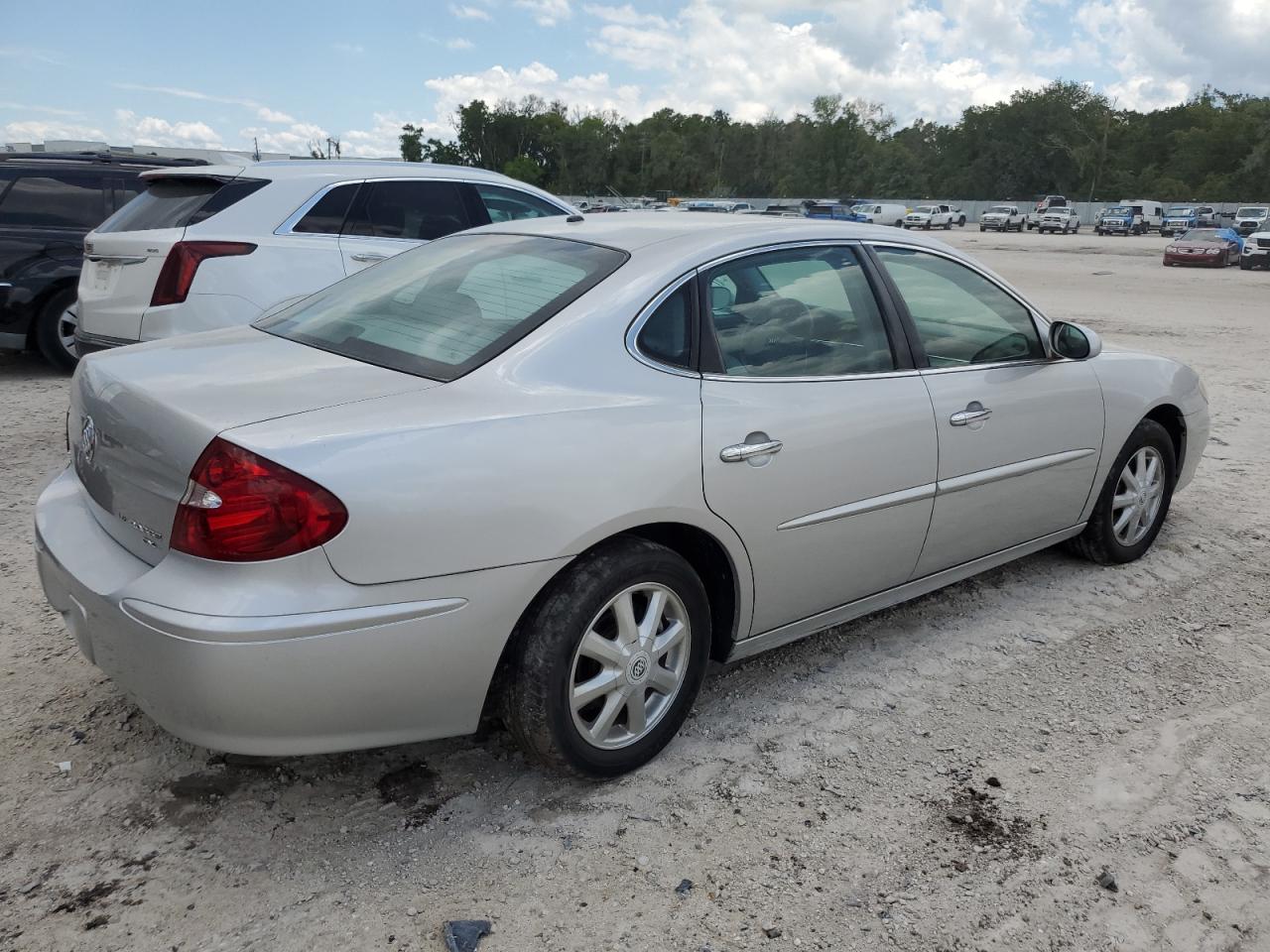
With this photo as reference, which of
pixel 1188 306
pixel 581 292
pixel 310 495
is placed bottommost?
pixel 1188 306

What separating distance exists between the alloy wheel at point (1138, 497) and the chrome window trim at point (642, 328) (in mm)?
2520

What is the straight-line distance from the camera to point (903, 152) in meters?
103

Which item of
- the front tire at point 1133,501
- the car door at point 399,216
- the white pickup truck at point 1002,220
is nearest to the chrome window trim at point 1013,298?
the front tire at point 1133,501

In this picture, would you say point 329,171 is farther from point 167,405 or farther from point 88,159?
point 167,405

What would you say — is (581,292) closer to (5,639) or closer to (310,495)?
(310,495)

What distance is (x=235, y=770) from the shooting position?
291 centimetres

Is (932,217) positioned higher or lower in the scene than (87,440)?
lower

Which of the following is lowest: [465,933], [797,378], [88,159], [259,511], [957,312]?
[465,933]

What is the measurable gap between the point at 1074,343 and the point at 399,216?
174 inches

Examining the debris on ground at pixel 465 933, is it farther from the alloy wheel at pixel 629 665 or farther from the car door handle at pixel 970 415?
the car door handle at pixel 970 415

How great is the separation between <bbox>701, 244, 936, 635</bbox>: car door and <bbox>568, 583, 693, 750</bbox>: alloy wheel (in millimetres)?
320

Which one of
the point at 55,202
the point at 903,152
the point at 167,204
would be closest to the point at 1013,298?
the point at 167,204

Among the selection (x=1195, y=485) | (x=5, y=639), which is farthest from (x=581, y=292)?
(x=1195, y=485)

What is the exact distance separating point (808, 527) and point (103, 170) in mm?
7939
